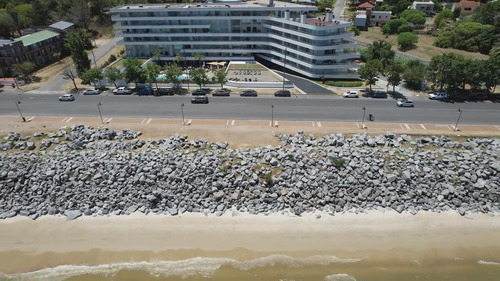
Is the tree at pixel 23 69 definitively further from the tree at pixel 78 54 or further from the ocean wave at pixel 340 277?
the ocean wave at pixel 340 277

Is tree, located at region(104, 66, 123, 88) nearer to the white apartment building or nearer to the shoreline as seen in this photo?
the white apartment building

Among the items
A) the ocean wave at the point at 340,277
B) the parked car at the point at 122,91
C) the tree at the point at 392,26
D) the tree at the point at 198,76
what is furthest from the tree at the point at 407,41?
the ocean wave at the point at 340,277

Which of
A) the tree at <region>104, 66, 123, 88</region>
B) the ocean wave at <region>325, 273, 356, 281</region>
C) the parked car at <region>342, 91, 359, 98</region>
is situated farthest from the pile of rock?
the tree at <region>104, 66, 123, 88</region>

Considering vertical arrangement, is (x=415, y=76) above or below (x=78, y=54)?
below

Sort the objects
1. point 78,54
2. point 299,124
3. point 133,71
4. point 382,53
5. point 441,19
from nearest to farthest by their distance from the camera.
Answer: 1. point 299,124
2. point 133,71
3. point 78,54
4. point 382,53
5. point 441,19

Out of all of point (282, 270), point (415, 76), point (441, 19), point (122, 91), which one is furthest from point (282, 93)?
point (441, 19)

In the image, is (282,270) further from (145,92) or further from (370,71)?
(145,92)
